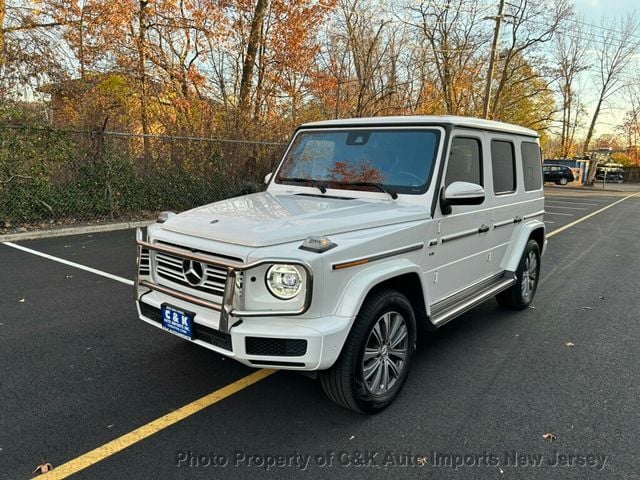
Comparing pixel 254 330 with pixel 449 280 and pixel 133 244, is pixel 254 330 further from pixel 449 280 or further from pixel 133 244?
pixel 133 244

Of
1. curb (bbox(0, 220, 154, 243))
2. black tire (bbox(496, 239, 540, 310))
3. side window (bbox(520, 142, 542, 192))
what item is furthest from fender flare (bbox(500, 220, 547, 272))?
curb (bbox(0, 220, 154, 243))

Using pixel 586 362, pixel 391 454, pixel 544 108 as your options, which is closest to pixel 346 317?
pixel 391 454

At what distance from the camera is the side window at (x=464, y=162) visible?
3.86 metres

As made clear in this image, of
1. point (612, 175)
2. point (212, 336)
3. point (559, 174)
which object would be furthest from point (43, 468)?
point (612, 175)

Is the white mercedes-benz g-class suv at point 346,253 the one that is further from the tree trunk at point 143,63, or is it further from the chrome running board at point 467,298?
the tree trunk at point 143,63

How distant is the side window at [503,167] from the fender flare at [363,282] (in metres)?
1.98

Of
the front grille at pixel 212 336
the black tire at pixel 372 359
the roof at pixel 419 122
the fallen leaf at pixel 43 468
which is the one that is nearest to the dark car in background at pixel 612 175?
the roof at pixel 419 122

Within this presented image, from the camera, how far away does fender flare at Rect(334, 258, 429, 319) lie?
280 centimetres

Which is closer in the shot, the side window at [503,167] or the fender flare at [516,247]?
the side window at [503,167]

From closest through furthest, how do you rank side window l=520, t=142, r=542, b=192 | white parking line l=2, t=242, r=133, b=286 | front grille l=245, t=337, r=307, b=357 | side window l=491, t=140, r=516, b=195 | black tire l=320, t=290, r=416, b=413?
front grille l=245, t=337, r=307, b=357
black tire l=320, t=290, r=416, b=413
side window l=491, t=140, r=516, b=195
side window l=520, t=142, r=542, b=192
white parking line l=2, t=242, r=133, b=286

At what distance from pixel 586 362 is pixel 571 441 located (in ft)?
4.79

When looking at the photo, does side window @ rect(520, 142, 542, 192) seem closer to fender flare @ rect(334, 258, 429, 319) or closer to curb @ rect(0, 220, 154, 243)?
fender flare @ rect(334, 258, 429, 319)

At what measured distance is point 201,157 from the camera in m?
12.4

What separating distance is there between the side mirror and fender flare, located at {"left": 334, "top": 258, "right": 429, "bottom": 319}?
2.30 feet
